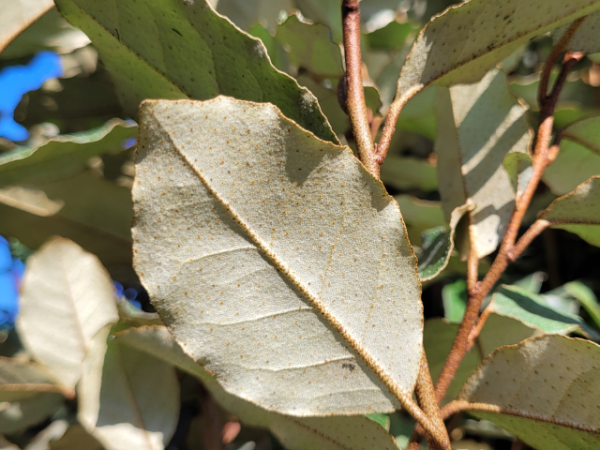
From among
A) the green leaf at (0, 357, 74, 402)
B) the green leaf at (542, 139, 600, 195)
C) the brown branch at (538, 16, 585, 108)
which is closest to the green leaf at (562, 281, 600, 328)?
the green leaf at (542, 139, 600, 195)

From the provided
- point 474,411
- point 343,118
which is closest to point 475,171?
point 343,118

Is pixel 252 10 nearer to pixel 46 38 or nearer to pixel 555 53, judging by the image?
pixel 46 38

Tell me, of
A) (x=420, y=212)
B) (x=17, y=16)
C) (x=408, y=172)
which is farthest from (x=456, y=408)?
(x=17, y=16)

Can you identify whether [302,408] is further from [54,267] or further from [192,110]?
[54,267]

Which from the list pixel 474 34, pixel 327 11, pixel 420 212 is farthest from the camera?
pixel 327 11

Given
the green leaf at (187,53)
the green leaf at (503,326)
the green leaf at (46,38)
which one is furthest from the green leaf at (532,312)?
the green leaf at (46,38)

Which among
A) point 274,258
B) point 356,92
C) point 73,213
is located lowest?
point 73,213
